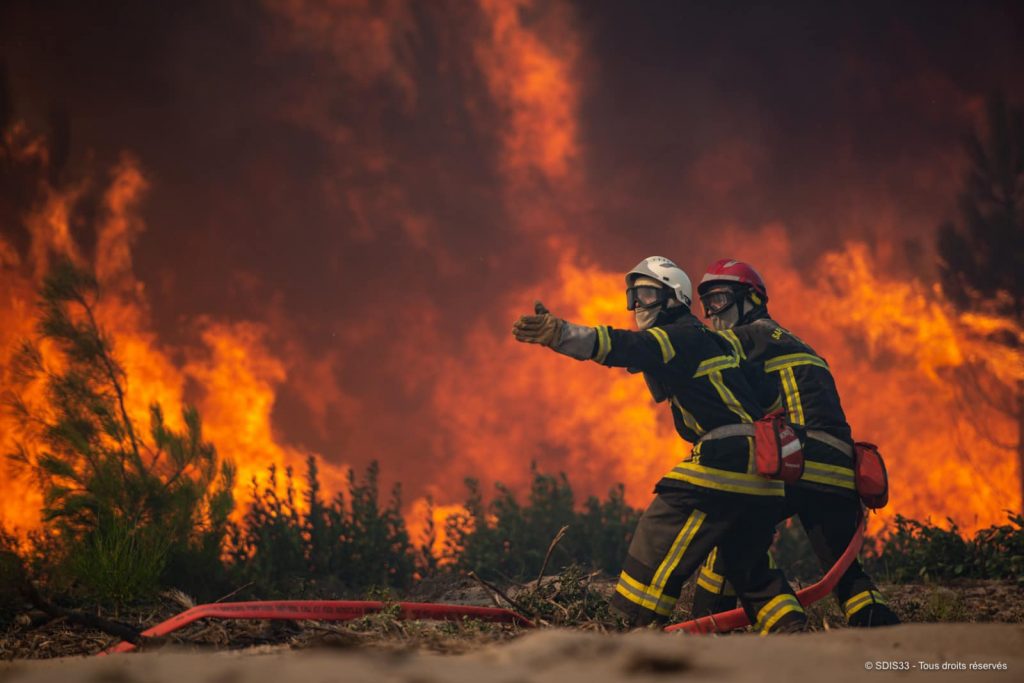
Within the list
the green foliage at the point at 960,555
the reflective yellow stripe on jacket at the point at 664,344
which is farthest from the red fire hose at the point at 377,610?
the green foliage at the point at 960,555

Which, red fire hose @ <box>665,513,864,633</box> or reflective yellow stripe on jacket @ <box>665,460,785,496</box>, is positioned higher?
reflective yellow stripe on jacket @ <box>665,460,785,496</box>

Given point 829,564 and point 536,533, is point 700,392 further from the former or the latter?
point 536,533

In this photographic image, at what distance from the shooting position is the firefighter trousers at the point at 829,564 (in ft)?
Result: 18.2

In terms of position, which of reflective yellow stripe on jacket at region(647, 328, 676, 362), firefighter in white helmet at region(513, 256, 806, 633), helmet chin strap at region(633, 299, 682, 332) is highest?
helmet chin strap at region(633, 299, 682, 332)

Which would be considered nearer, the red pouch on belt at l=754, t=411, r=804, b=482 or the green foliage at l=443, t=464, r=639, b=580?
the red pouch on belt at l=754, t=411, r=804, b=482

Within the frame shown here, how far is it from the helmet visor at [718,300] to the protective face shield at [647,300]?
941 mm

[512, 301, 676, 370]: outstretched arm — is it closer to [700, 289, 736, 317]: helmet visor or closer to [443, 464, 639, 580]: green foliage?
[700, 289, 736, 317]: helmet visor

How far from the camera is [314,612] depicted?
427cm

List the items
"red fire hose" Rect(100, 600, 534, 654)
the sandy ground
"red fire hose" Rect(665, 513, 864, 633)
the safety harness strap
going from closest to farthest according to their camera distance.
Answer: the sandy ground, "red fire hose" Rect(100, 600, 534, 654), "red fire hose" Rect(665, 513, 864, 633), the safety harness strap

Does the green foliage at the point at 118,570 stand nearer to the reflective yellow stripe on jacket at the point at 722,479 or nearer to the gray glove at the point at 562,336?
the gray glove at the point at 562,336

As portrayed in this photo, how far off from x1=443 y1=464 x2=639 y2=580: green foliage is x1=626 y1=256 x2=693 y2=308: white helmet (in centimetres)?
520

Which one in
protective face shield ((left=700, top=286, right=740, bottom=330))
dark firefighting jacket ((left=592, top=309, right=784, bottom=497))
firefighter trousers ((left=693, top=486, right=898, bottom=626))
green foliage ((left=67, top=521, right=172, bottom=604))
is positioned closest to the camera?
dark firefighting jacket ((left=592, top=309, right=784, bottom=497))

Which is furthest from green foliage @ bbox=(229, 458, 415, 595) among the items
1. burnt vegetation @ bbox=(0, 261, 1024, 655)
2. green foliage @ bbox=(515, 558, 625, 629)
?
green foliage @ bbox=(515, 558, 625, 629)

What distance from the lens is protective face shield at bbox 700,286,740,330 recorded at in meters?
6.48
